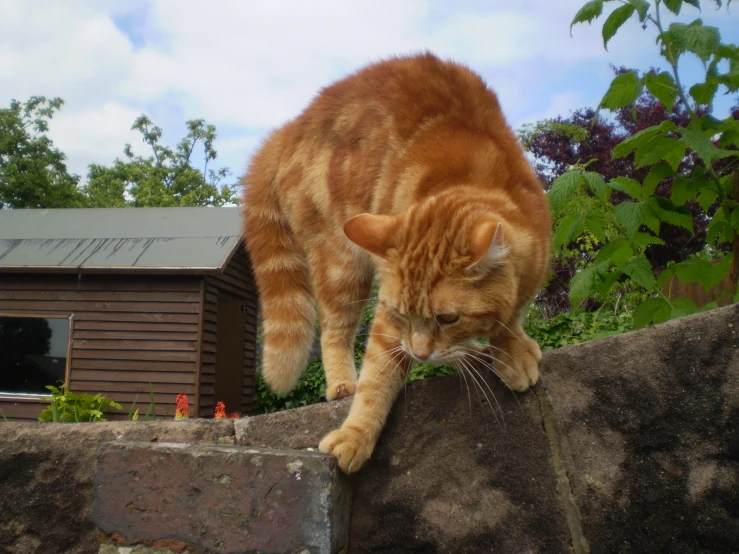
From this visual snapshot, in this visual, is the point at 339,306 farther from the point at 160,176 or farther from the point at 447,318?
the point at 160,176

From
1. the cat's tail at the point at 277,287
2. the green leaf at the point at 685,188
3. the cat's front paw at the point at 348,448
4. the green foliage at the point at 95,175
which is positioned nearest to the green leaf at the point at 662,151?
the green leaf at the point at 685,188

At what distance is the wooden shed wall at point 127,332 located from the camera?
8.71 meters

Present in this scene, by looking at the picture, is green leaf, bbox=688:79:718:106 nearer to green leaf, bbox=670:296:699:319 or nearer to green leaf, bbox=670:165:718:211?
green leaf, bbox=670:165:718:211

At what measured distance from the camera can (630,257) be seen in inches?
90.7

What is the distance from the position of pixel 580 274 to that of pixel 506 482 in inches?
34.7

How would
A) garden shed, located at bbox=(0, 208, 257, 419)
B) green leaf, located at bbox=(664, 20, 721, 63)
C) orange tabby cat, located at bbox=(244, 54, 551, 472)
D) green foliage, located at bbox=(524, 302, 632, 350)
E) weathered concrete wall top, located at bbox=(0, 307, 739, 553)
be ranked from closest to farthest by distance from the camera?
weathered concrete wall top, located at bbox=(0, 307, 739, 553)
orange tabby cat, located at bbox=(244, 54, 551, 472)
green leaf, located at bbox=(664, 20, 721, 63)
green foliage, located at bbox=(524, 302, 632, 350)
garden shed, located at bbox=(0, 208, 257, 419)

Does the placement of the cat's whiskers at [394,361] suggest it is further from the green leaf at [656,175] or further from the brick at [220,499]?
the green leaf at [656,175]

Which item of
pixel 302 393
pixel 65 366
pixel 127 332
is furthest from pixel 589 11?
pixel 65 366

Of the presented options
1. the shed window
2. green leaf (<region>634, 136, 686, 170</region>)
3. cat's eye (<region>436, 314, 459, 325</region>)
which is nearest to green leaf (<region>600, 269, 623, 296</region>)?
green leaf (<region>634, 136, 686, 170</region>)

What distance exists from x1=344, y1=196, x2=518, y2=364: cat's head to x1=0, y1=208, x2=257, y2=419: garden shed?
22.2 feet

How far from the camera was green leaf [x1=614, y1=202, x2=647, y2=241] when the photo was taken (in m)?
2.23

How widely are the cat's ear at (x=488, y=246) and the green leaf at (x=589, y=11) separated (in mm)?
915

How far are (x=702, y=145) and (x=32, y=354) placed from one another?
32.4 feet

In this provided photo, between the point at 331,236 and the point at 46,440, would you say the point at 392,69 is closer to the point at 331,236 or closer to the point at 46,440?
the point at 331,236
